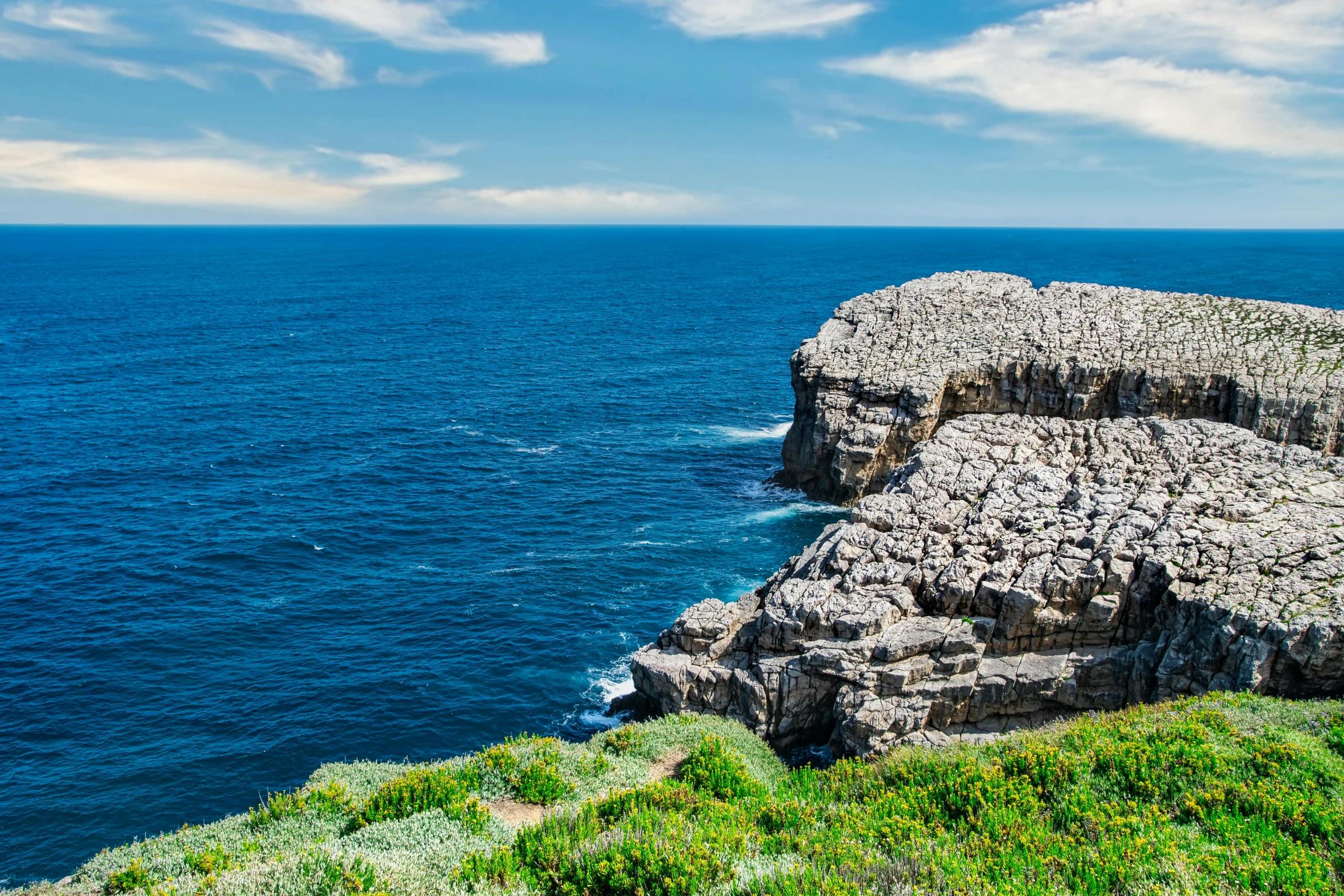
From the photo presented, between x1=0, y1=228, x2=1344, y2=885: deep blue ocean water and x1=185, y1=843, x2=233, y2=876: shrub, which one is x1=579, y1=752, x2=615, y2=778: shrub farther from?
x1=0, y1=228, x2=1344, y2=885: deep blue ocean water

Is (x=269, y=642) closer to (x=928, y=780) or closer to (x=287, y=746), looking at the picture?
(x=287, y=746)

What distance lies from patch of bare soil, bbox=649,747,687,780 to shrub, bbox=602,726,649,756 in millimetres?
950

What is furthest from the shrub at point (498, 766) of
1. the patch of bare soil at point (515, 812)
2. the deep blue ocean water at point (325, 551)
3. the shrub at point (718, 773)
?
the deep blue ocean water at point (325, 551)

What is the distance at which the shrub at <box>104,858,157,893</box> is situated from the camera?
21.2 metres

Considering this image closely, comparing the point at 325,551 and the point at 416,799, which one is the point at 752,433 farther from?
the point at 416,799

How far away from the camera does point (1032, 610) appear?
1490 inches

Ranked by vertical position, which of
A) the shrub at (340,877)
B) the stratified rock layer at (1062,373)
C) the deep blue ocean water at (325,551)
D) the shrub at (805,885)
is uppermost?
the stratified rock layer at (1062,373)

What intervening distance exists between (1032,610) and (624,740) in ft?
61.5

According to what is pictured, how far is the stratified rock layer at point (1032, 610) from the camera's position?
3450cm

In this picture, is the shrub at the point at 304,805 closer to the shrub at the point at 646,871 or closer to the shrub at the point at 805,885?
the shrub at the point at 646,871

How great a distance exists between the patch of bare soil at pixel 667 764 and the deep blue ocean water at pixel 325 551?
12.1 m

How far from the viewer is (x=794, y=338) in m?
143

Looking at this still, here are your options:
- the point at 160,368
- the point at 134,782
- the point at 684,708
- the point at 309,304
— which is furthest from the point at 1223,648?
the point at 309,304

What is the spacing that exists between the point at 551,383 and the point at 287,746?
240 feet
